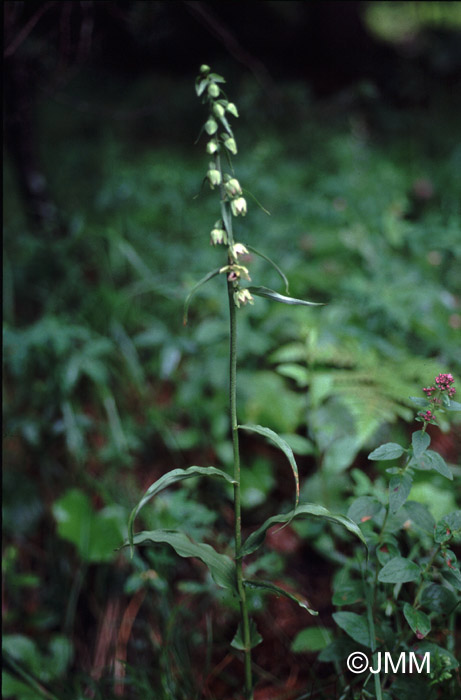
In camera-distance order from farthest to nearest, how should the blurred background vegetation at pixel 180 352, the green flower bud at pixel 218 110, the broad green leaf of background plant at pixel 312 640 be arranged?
1. the blurred background vegetation at pixel 180 352
2. the broad green leaf of background plant at pixel 312 640
3. the green flower bud at pixel 218 110

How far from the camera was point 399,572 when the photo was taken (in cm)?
106

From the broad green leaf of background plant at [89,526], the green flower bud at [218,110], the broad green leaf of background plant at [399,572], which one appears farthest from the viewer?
the broad green leaf of background plant at [89,526]

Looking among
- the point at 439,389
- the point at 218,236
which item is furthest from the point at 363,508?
the point at 218,236

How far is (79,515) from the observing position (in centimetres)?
204

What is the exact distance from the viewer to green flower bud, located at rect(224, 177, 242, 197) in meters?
0.97

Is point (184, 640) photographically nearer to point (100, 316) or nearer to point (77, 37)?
point (100, 316)

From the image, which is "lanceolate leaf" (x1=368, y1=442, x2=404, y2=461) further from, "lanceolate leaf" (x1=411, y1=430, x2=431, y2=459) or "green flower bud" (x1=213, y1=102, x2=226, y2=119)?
"green flower bud" (x1=213, y1=102, x2=226, y2=119)

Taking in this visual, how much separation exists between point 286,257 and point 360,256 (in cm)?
45

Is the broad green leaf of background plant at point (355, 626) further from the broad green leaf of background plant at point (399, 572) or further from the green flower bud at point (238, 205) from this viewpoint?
the green flower bud at point (238, 205)

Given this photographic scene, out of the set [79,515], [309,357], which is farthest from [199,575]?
[309,357]

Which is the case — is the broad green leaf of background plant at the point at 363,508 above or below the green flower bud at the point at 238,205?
below

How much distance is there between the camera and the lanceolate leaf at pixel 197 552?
3.55 feet

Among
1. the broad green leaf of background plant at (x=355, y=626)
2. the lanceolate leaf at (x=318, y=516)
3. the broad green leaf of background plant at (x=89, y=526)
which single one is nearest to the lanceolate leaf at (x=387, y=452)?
the lanceolate leaf at (x=318, y=516)

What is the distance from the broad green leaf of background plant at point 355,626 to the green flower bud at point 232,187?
102cm
